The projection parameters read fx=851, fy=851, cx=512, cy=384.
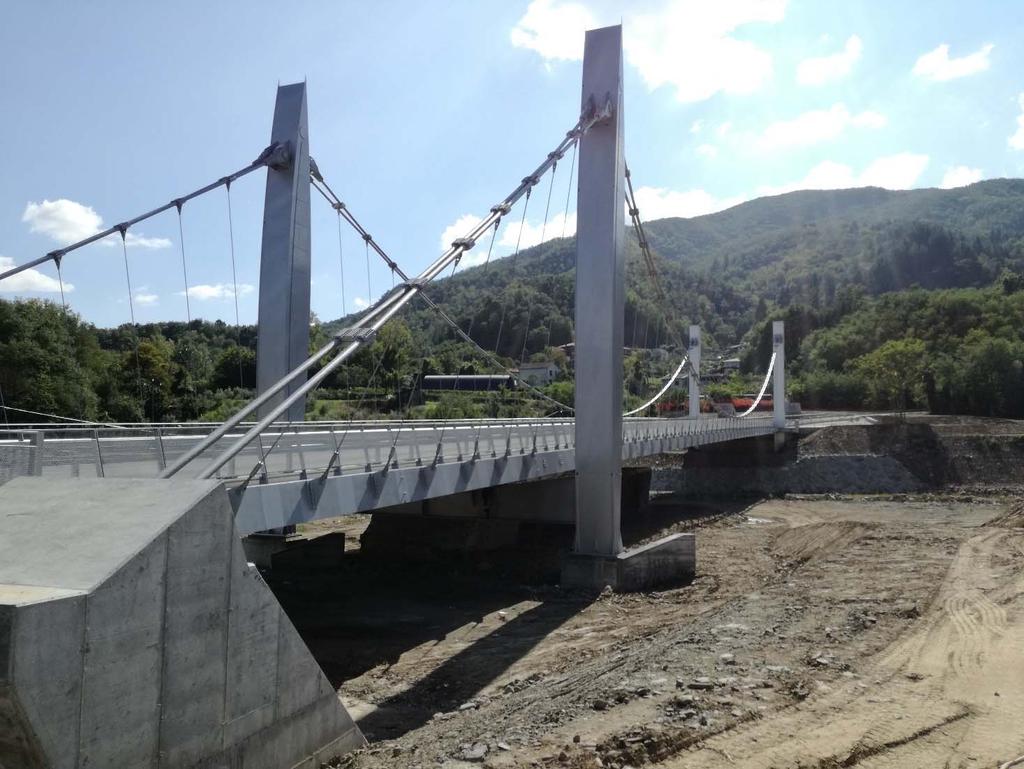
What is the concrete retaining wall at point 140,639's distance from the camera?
5863 millimetres

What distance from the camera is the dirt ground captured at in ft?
29.8

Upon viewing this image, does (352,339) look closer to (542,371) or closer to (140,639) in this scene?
(140,639)

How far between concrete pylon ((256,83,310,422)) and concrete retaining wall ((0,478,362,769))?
11.6 m

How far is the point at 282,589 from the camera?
2212cm

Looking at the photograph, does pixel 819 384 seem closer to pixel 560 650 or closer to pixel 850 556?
pixel 850 556

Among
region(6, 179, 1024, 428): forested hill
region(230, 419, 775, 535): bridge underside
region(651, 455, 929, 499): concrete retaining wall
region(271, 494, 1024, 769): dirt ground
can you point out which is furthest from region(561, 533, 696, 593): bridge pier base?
region(651, 455, 929, 499): concrete retaining wall

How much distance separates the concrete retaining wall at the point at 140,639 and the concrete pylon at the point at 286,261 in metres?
11.6

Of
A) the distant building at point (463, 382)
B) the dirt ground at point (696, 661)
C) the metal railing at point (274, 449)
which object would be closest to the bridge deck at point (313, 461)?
the metal railing at point (274, 449)

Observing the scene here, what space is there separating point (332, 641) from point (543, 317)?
56.0 metres

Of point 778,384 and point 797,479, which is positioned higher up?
point 778,384

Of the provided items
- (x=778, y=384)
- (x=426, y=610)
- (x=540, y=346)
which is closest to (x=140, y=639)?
(x=426, y=610)

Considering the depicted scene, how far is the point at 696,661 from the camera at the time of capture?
12.1 metres

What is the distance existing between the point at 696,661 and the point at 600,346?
871 centimetres

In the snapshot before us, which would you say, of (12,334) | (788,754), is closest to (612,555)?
(788,754)
